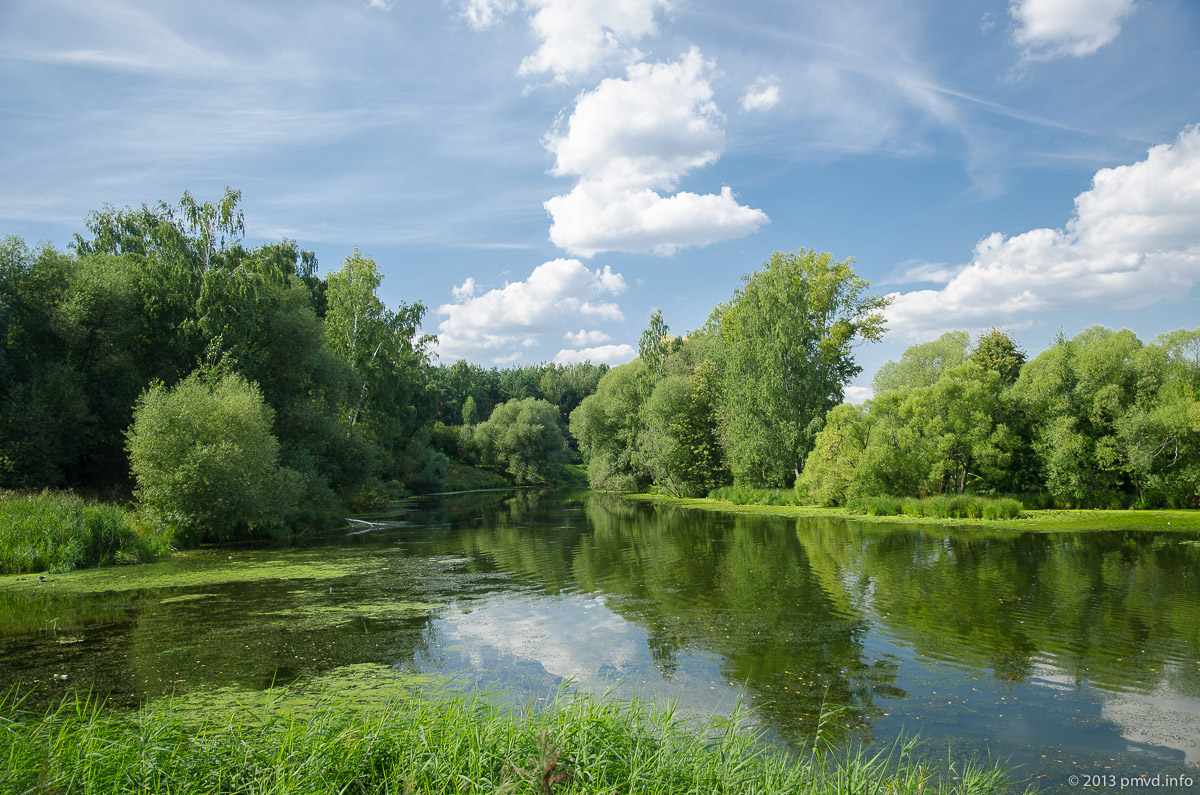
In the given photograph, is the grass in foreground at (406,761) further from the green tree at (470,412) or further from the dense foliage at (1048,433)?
the green tree at (470,412)

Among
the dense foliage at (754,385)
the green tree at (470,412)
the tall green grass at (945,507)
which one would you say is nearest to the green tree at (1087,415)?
the tall green grass at (945,507)

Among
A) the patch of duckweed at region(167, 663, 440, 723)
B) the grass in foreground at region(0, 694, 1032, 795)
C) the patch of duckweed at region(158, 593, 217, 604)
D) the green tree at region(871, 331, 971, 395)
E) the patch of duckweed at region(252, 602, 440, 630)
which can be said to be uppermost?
the green tree at region(871, 331, 971, 395)

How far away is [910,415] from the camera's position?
31.8 metres

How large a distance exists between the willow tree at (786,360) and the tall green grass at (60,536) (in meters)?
32.0

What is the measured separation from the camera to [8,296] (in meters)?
25.1

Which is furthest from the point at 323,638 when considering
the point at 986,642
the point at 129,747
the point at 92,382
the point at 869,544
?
the point at 92,382

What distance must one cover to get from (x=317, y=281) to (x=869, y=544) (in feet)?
136

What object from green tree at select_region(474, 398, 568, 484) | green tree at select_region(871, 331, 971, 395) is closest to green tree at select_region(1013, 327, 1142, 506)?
green tree at select_region(871, 331, 971, 395)

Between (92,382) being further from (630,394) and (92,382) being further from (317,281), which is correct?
(630,394)

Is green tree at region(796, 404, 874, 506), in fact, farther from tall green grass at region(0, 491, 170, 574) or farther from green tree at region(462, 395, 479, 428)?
green tree at region(462, 395, 479, 428)

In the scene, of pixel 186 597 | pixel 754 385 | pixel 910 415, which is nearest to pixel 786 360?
pixel 754 385

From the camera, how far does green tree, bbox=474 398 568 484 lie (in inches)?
2849

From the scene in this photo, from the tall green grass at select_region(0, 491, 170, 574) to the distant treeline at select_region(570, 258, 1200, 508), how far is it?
2936cm

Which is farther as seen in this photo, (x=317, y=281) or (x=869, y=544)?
(x=317, y=281)
